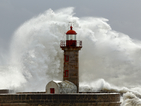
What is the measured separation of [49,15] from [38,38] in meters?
2.73

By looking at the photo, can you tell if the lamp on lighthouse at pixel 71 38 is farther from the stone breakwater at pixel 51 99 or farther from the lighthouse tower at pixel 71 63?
the stone breakwater at pixel 51 99

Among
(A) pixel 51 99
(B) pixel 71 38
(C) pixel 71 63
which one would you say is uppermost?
(B) pixel 71 38

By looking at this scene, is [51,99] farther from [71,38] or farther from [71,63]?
[71,38]

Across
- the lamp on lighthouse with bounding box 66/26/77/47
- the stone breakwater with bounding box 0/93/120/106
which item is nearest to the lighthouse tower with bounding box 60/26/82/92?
the lamp on lighthouse with bounding box 66/26/77/47

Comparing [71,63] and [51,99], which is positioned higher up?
[71,63]

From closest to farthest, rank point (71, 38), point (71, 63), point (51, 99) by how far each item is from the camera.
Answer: point (51, 99)
point (71, 63)
point (71, 38)

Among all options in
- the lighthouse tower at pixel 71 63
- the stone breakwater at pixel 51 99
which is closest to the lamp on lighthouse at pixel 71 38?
the lighthouse tower at pixel 71 63

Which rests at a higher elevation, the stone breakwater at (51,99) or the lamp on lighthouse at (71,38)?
the lamp on lighthouse at (71,38)

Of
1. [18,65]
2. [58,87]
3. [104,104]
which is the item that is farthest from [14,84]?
[104,104]

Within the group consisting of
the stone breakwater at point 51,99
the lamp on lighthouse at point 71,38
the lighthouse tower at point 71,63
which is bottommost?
the stone breakwater at point 51,99

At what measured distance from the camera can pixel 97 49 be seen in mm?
38781

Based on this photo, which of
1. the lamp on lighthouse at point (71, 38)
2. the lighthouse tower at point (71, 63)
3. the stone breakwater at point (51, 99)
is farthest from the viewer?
the lamp on lighthouse at point (71, 38)

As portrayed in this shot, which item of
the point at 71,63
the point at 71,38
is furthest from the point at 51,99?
the point at 71,38

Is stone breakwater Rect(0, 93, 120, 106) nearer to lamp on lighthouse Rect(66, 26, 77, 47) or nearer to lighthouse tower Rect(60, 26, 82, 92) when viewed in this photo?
lighthouse tower Rect(60, 26, 82, 92)
